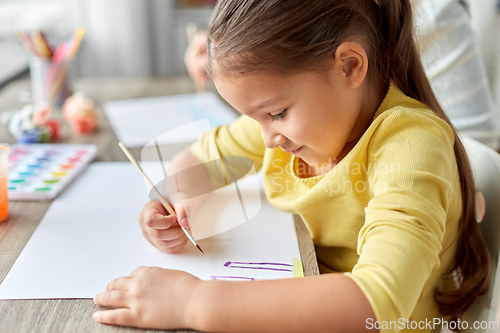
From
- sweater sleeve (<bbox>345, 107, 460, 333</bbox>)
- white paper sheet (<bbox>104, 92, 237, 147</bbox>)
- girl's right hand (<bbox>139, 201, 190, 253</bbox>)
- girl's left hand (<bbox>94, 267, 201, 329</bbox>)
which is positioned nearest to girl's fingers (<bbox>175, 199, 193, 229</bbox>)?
girl's right hand (<bbox>139, 201, 190, 253</bbox>)

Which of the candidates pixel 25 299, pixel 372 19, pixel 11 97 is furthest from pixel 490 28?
pixel 25 299

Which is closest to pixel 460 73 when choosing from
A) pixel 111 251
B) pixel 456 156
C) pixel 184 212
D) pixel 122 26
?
pixel 456 156

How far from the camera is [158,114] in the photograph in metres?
1.21

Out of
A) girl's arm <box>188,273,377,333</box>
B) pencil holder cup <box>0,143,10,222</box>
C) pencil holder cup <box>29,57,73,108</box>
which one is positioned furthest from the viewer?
pencil holder cup <box>29,57,73,108</box>

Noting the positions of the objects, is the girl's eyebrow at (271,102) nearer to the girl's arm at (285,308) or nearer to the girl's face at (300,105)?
the girl's face at (300,105)

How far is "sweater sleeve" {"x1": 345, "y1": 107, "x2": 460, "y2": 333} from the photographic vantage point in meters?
0.46

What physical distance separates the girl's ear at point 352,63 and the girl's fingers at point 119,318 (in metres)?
0.37

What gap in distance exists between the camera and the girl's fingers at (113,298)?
0.49m

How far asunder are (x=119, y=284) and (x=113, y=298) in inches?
0.8

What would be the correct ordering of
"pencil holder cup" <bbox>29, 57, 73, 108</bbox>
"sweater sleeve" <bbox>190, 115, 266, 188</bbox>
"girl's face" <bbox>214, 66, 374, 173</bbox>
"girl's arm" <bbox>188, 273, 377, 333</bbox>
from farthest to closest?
"pencil holder cup" <bbox>29, 57, 73, 108</bbox>
"sweater sleeve" <bbox>190, 115, 266, 188</bbox>
"girl's face" <bbox>214, 66, 374, 173</bbox>
"girl's arm" <bbox>188, 273, 377, 333</bbox>

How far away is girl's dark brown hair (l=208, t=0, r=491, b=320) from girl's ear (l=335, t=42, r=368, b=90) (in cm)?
1

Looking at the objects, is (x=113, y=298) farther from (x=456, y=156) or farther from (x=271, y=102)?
(x=456, y=156)

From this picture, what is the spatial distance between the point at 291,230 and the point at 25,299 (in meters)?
0.35

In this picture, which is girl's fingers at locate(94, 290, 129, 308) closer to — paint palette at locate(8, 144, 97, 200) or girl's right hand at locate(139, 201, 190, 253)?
girl's right hand at locate(139, 201, 190, 253)
